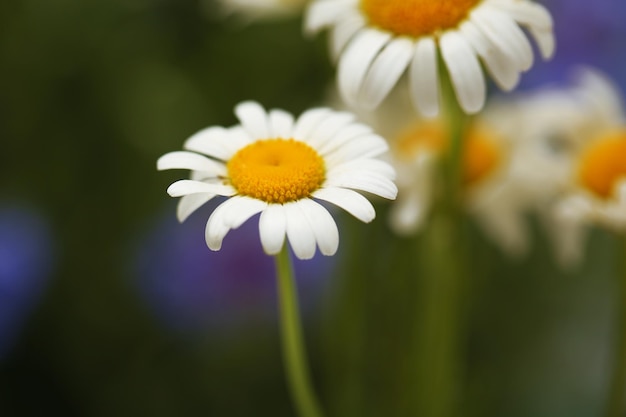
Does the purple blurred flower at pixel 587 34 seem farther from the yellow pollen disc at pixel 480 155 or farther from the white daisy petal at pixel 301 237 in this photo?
the white daisy petal at pixel 301 237

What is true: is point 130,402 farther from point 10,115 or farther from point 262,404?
point 10,115

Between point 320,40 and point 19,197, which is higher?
point 320,40

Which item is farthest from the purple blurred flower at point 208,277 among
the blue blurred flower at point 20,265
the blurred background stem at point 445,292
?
the blurred background stem at point 445,292

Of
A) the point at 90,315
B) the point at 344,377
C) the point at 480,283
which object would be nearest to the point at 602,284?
the point at 480,283

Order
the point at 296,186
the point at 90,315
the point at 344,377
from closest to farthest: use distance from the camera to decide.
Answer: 1. the point at 296,186
2. the point at 344,377
3. the point at 90,315

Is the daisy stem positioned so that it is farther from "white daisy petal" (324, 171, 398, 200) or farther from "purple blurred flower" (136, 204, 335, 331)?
"purple blurred flower" (136, 204, 335, 331)

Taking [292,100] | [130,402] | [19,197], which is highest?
[292,100]

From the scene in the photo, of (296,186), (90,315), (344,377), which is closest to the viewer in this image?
(296,186)
